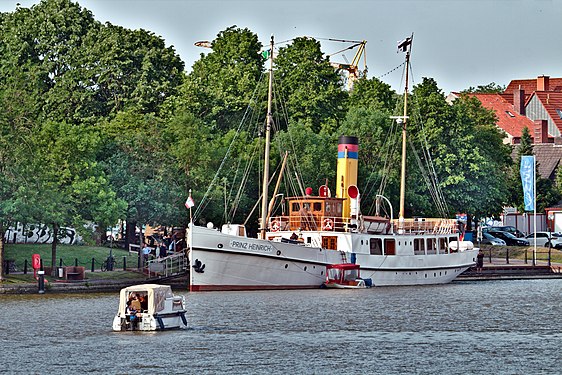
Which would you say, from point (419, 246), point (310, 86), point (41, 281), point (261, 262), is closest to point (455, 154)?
point (310, 86)

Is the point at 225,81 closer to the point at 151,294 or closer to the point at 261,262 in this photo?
the point at 261,262

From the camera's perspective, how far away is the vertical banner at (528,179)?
103312 mm

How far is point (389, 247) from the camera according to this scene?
83875 mm

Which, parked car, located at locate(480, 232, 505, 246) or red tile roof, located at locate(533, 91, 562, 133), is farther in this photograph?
red tile roof, located at locate(533, 91, 562, 133)

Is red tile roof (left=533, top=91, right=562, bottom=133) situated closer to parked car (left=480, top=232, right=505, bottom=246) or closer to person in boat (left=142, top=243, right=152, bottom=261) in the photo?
parked car (left=480, top=232, right=505, bottom=246)

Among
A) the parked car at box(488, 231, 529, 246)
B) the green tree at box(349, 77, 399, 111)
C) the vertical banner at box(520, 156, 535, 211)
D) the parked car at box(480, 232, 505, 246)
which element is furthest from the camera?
the parked car at box(488, 231, 529, 246)

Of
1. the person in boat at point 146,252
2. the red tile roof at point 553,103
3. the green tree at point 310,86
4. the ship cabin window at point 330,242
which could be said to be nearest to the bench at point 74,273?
the person in boat at point 146,252

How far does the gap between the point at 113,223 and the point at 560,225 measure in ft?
214

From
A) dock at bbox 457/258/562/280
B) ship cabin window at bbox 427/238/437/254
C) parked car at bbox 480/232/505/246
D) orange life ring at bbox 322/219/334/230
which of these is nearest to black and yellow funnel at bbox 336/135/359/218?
orange life ring at bbox 322/219/334/230

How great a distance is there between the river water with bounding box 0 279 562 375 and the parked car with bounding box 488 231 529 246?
39.4m

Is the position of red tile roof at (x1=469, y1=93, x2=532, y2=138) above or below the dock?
above

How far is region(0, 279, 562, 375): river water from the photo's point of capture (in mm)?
46312

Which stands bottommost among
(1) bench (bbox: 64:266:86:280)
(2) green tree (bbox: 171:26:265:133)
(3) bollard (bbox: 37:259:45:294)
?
(3) bollard (bbox: 37:259:45:294)

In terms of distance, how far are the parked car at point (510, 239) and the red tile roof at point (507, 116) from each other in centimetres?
5152
